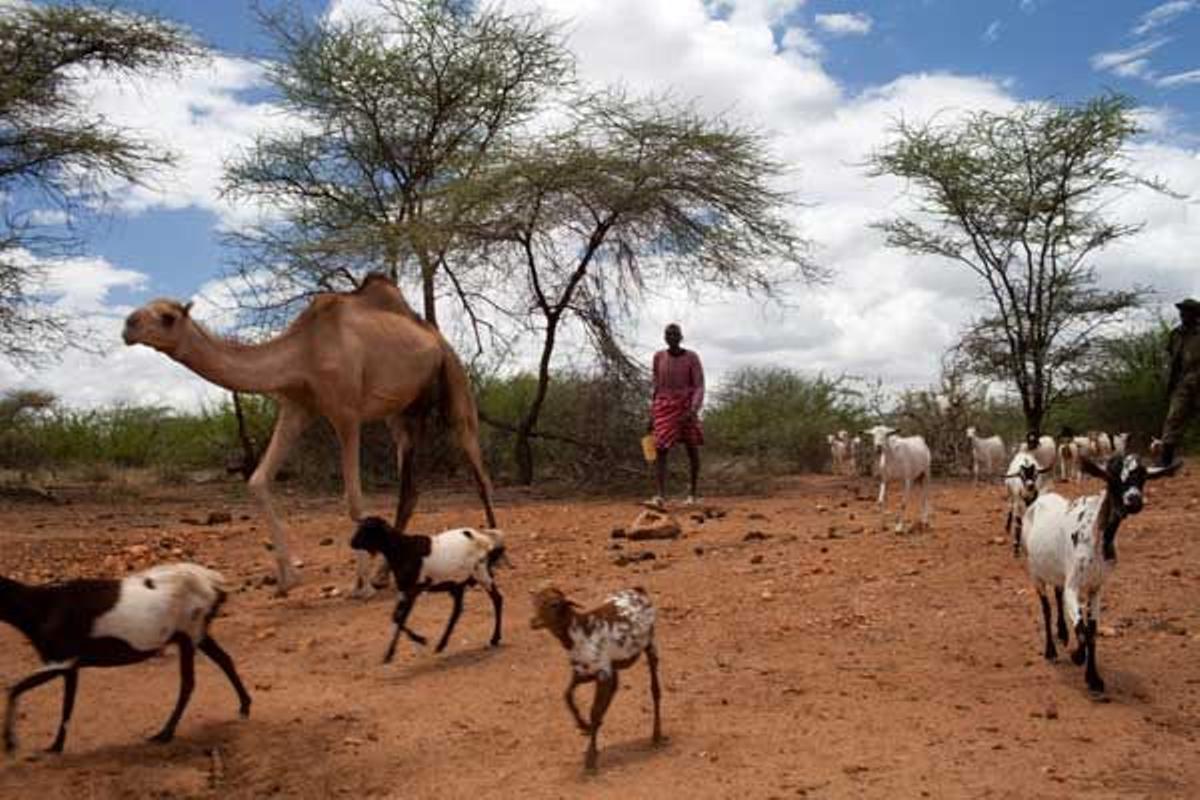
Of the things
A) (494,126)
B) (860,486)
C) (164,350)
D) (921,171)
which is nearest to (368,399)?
(164,350)

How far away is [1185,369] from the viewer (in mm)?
10828

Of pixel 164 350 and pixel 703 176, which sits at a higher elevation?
pixel 703 176

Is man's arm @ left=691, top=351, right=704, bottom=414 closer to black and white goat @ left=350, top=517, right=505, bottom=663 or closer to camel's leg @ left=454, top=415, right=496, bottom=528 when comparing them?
camel's leg @ left=454, top=415, right=496, bottom=528

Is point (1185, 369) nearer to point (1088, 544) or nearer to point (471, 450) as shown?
point (1088, 544)

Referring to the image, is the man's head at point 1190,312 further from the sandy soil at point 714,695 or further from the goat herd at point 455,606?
the goat herd at point 455,606

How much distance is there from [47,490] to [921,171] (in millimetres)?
14413

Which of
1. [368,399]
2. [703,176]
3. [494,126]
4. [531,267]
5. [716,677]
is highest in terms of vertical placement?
[494,126]

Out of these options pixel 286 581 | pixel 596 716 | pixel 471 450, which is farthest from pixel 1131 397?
pixel 596 716

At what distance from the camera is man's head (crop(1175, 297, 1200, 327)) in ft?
35.7

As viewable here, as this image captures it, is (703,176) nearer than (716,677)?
No

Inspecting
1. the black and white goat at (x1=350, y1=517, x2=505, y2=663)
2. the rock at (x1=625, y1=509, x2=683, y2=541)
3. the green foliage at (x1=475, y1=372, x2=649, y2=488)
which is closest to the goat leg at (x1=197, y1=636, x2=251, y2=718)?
the black and white goat at (x1=350, y1=517, x2=505, y2=663)

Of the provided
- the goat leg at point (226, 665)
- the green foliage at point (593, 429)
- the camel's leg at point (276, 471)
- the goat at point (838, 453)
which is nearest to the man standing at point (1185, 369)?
the camel's leg at point (276, 471)

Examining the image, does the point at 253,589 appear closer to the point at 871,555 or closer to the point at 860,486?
the point at 871,555

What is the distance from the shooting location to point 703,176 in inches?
672
